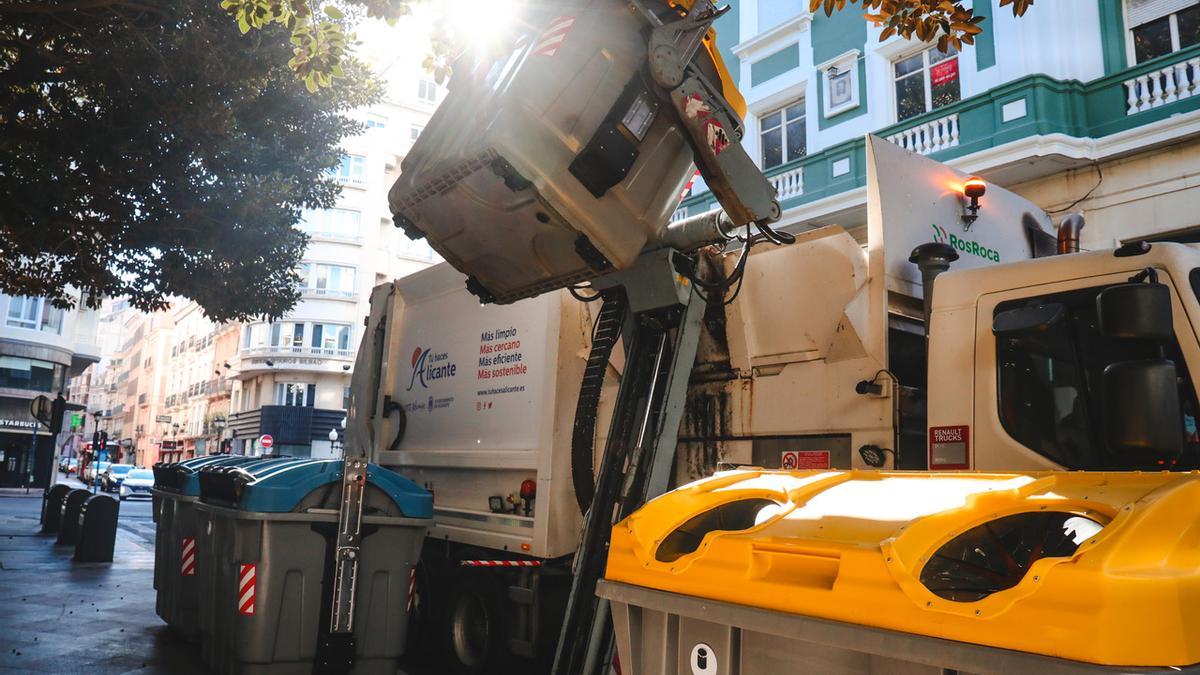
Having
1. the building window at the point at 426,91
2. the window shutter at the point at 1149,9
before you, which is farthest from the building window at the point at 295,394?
the window shutter at the point at 1149,9

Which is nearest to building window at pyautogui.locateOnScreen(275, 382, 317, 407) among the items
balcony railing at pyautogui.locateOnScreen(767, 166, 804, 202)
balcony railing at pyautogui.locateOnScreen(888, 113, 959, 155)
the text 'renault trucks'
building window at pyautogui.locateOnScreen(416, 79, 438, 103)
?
building window at pyautogui.locateOnScreen(416, 79, 438, 103)

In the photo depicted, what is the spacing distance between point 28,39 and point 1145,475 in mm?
9461

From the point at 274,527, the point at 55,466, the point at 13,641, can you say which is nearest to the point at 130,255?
the point at 13,641

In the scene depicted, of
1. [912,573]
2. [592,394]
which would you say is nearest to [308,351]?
[592,394]

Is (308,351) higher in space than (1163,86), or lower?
higher

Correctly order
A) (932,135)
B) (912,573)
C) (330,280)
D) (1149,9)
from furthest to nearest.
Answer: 1. (330,280)
2. (932,135)
3. (1149,9)
4. (912,573)

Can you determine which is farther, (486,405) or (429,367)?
(429,367)

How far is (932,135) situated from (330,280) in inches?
1450

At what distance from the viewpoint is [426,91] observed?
4878 centimetres

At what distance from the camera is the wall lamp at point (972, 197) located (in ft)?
15.6

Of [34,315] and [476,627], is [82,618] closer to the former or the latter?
[476,627]

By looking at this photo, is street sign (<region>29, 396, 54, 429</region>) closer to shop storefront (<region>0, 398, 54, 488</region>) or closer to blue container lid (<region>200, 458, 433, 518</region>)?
blue container lid (<region>200, 458, 433, 518</region>)

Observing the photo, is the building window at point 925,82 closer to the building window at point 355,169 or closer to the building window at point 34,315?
the building window at point 34,315

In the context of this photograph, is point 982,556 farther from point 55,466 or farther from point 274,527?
point 55,466
